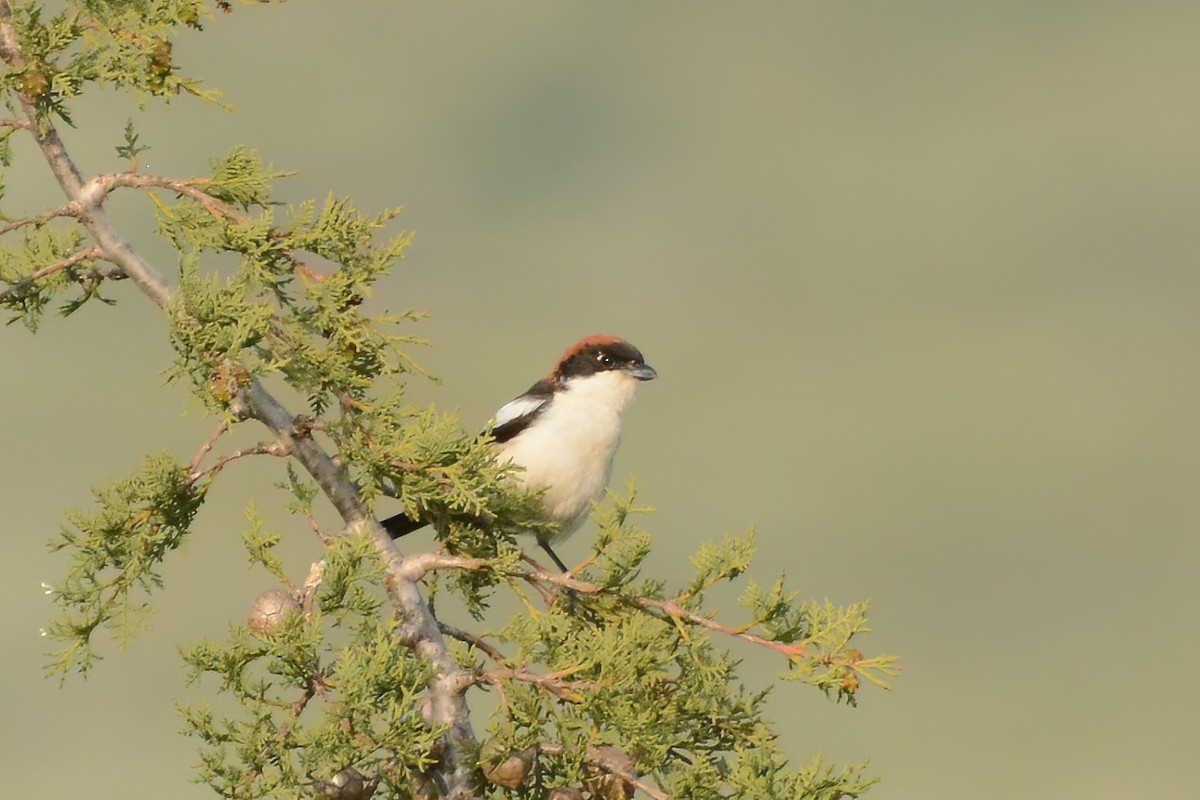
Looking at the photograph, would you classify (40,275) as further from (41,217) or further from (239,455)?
(239,455)

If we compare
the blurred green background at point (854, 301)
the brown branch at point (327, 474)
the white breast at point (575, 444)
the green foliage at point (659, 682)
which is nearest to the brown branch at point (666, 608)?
the green foliage at point (659, 682)

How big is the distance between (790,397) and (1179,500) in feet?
58.9

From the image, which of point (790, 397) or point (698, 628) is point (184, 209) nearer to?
point (698, 628)

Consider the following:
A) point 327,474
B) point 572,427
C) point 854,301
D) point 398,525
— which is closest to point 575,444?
point 572,427

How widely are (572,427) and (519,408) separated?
1.48ft

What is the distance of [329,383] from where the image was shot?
5.42m

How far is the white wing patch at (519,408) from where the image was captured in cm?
820

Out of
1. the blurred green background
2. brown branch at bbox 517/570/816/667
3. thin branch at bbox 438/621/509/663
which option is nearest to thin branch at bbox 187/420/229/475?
thin branch at bbox 438/621/509/663

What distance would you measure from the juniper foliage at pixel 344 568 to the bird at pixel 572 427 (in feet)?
6.17

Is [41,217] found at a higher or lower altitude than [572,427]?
higher

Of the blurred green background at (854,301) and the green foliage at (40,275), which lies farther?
the blurred green background at (854,301)

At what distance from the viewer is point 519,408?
8.27m

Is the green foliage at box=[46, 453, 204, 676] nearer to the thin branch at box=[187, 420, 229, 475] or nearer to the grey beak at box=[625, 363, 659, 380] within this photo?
the thin branch at box=[187, 420, 229, 475]

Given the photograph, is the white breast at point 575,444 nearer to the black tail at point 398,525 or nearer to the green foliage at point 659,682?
the black tail at point 398,525
